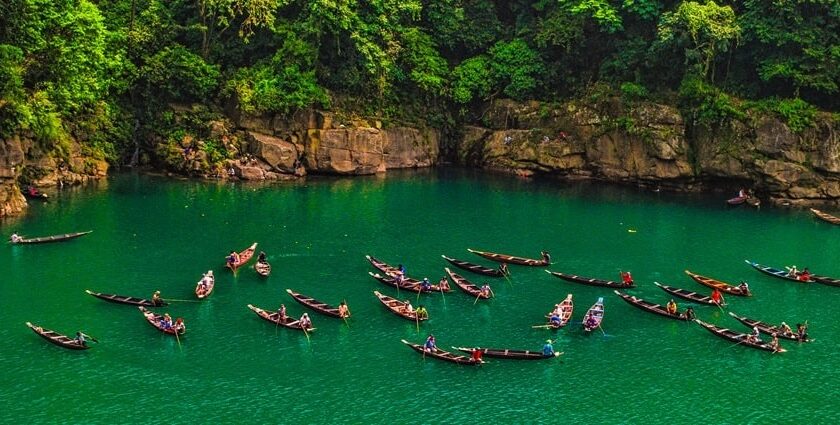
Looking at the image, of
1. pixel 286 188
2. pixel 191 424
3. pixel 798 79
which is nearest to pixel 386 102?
pixel 286 188

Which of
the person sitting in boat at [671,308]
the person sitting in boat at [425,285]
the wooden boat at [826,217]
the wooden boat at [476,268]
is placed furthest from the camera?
the wooden boat at [826,217]

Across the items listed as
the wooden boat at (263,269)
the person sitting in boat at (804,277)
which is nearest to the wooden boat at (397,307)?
the wooden boat at (263,269)

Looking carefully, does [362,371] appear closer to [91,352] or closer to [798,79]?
[91,352]

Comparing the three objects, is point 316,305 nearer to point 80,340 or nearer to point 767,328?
point 80,340

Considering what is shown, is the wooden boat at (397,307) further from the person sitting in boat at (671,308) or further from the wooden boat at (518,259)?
the person sitting in boat at (671,308)

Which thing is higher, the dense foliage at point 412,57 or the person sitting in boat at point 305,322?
the dense foliage at point 412,57

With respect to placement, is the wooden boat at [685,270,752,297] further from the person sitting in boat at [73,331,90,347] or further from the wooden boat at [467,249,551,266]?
the person sitting in boat at [73,331,90,347]

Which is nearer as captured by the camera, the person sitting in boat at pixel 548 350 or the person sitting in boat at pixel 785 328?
the person sitting in boat at pixel 548 350
